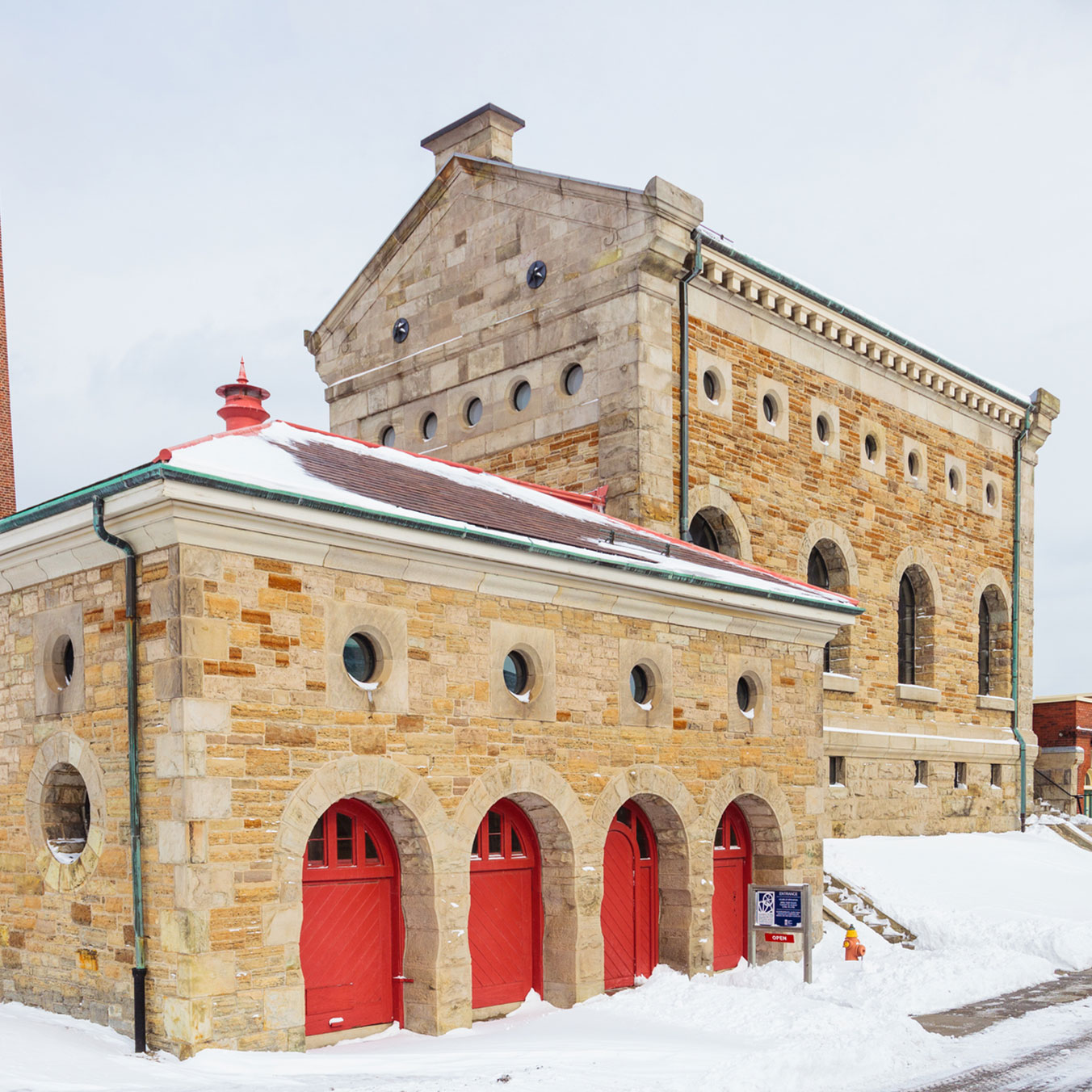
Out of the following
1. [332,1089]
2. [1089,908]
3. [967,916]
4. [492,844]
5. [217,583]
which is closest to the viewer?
[332,1089]

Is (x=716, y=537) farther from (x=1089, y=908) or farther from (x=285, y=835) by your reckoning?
(x=285, y=835)

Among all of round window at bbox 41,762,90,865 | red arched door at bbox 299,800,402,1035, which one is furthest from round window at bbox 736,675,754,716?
round window at bbox 41,762,90,865

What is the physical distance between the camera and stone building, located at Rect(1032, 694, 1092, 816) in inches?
1332

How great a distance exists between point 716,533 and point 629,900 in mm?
8287

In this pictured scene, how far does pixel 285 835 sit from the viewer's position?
11375 mm

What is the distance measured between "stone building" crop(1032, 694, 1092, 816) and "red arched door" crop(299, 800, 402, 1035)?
24.9 m

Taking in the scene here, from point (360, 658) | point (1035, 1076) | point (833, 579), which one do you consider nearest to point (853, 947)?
point (1035, 1076)

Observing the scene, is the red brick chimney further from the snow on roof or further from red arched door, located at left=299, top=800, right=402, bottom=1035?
red arched door, located at left=299, top=800, right=402, bottom=1035

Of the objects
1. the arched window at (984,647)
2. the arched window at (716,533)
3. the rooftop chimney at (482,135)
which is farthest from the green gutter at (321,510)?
the arched window at (984,647)

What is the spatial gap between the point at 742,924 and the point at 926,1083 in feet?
19.1

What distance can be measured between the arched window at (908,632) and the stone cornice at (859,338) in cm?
428

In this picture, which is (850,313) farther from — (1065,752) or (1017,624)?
(1065,752)

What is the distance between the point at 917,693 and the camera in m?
25.9

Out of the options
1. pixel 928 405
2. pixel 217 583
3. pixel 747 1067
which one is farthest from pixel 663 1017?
pixel 928 405
